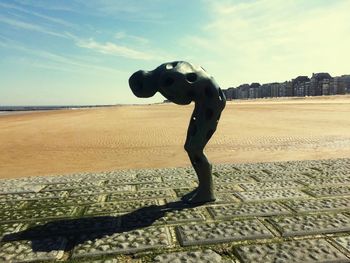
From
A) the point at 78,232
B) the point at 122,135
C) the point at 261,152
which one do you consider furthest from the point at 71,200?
the point at 122,135

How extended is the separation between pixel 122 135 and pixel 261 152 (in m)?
8.86

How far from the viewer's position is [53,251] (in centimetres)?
376

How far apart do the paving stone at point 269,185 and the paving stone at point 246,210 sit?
97 cm

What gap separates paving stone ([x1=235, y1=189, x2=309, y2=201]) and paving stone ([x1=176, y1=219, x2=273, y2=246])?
1090 millimetres

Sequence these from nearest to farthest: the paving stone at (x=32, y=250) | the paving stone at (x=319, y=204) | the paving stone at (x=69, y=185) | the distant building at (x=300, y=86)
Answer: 1. the paving stone at (x=32, y=250)
2. the paving stone at (x=319, y=204)
3. the paving stone at (x=69, y=185)
4. the distant building at (x=300, y=86)

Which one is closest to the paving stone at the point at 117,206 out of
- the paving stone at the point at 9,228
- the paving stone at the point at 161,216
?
the paving stone at the point at 161,216

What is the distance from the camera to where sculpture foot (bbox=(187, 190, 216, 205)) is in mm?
5391

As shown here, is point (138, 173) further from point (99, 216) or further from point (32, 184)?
point (99, 216)

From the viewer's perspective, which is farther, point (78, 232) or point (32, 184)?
point (32, 184)

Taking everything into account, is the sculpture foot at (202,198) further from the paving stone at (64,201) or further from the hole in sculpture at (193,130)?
the paving stone at (64,201)

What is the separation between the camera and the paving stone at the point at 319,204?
4941 millimetres

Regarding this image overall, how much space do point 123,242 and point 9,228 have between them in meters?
1.75

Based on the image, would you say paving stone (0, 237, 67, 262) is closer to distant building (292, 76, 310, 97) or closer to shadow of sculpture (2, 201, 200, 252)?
shadow of sculpture (2, 201, 200, 252)

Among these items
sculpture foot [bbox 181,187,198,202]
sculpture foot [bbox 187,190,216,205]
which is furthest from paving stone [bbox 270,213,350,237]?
sculpture foot [bbox 181,187,198,202]
